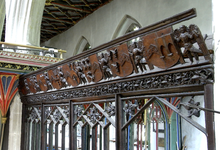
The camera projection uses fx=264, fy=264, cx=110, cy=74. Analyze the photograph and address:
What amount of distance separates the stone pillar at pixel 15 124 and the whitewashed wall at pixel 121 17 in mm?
4737

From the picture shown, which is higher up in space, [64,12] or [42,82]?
[64,12]

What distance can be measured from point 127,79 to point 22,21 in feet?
15.0

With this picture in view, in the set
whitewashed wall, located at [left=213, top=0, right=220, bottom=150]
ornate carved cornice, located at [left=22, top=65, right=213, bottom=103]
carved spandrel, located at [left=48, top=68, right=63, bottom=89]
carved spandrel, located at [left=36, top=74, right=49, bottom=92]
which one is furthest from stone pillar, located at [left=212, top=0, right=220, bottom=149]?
carved spandrel, located at [left=36, top=74, right=49, bottom=92]

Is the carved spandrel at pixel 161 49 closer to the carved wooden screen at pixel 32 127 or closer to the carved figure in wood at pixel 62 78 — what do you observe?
the carved figure in wood at pixel 62 78

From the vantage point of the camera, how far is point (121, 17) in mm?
10320

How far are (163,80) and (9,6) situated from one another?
5.33 metres

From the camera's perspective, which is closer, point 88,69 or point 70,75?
point 88,69

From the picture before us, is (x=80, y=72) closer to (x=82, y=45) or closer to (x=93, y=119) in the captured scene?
(x=93, y=119)

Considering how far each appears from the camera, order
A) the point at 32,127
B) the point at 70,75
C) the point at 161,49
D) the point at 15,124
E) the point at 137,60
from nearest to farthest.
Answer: the point at 161,49 → the point at 137,60 → the point at 70,75 → the point at 32,127 → the point at 15,124

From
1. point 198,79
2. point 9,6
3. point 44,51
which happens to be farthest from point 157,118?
point 198,79

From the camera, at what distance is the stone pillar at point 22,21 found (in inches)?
238

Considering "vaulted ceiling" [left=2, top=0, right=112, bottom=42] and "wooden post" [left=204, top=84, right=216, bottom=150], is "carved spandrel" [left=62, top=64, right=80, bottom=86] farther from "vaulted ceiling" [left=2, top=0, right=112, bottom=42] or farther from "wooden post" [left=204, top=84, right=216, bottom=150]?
"vaulted ceiling" [left=2, top=0, right=112, bottom=42]

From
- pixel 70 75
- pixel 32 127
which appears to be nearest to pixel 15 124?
pixel 32 127

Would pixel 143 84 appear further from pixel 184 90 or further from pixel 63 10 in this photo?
pixel 63 10
